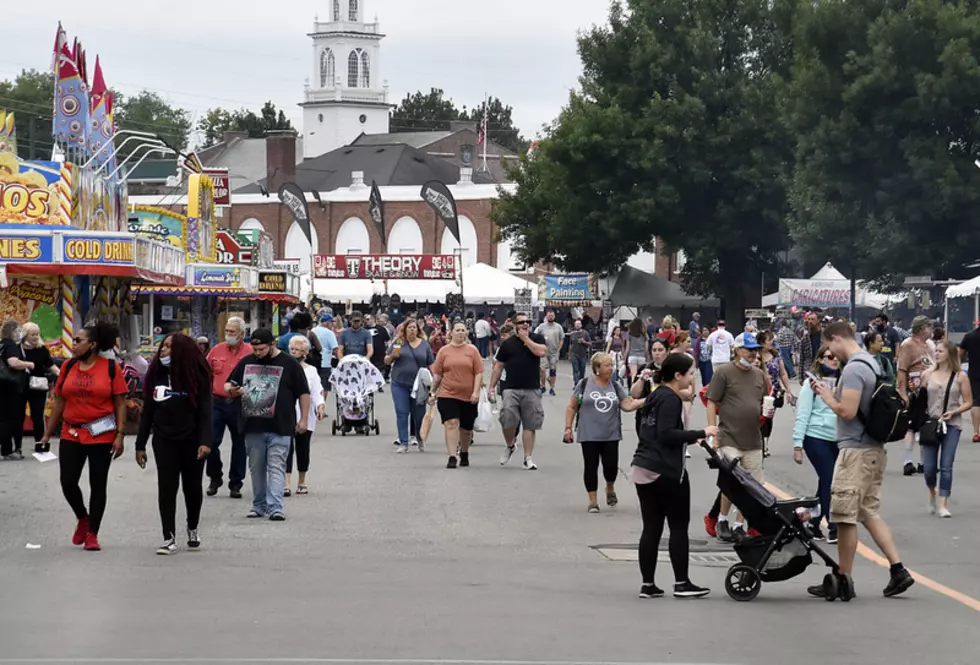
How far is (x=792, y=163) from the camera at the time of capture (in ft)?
198

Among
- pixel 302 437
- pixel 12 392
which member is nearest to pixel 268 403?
pixel 302 437

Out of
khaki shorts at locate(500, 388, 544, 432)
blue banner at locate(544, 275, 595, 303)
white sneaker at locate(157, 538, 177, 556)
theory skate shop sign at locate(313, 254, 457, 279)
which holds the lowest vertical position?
white sneaker at locate(157, 538, 177, 556)

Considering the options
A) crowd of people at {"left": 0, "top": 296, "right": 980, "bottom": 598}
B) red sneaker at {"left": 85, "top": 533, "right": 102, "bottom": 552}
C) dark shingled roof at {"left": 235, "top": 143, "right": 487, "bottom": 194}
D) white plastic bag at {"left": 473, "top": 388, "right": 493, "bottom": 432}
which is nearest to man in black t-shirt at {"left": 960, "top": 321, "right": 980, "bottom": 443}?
crowd of people at {"left": 0, "top": 296, "right": 980, "bottom": 598}

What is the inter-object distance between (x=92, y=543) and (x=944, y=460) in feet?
24.3

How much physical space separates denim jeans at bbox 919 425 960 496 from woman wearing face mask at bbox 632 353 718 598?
5.24 metres

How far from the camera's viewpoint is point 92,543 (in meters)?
12.6

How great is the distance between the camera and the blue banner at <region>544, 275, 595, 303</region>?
218ft

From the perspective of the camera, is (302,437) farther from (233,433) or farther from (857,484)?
(857,484)

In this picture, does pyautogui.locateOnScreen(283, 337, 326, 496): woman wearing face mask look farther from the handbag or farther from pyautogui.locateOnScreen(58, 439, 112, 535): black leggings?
the handbag

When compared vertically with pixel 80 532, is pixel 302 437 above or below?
above

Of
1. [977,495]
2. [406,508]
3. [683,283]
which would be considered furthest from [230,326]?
[683,283]

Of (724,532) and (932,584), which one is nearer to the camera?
(932,584)

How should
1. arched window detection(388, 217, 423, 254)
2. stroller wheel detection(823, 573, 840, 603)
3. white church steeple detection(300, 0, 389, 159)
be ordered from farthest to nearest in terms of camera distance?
1. white church steeple detection(300, 0, 389, 159)
2. arched window detection(388, 217, 423, 254)
3. stroller wheel detection(823, 573, 840, 603)

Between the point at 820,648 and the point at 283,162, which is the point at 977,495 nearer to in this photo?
the point at 820,648
